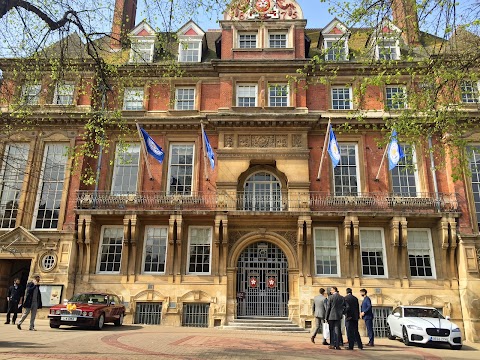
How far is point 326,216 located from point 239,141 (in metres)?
5.93

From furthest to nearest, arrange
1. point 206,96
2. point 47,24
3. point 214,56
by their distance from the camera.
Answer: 1. point 214,56
2. point 206,96
3. point 47,24

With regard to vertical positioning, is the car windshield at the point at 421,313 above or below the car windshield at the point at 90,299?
below

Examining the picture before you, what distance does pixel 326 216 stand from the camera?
1952cm

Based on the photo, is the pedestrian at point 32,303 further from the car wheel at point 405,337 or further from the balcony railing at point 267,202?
the car wheel at point 405,337

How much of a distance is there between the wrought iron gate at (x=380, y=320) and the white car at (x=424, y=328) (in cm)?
278

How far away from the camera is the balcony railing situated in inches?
779

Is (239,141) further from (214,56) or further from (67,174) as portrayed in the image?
(67,174)

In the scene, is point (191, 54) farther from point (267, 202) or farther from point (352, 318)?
point (352, 318)

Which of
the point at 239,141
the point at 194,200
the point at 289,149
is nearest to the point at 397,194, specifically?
the point at 289,149

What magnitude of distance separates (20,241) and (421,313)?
18.5 meters

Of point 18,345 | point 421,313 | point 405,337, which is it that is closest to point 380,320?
point 421,313

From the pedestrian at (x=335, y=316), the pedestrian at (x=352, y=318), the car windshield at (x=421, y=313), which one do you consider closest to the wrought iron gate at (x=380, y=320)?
the car windshield at (x=421, y=313)

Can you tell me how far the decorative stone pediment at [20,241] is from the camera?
19875 mm

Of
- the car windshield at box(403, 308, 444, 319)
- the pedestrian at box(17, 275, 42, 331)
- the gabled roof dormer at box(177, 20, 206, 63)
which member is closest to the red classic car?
the pedestrian at box(17, 275, 42, 331)
